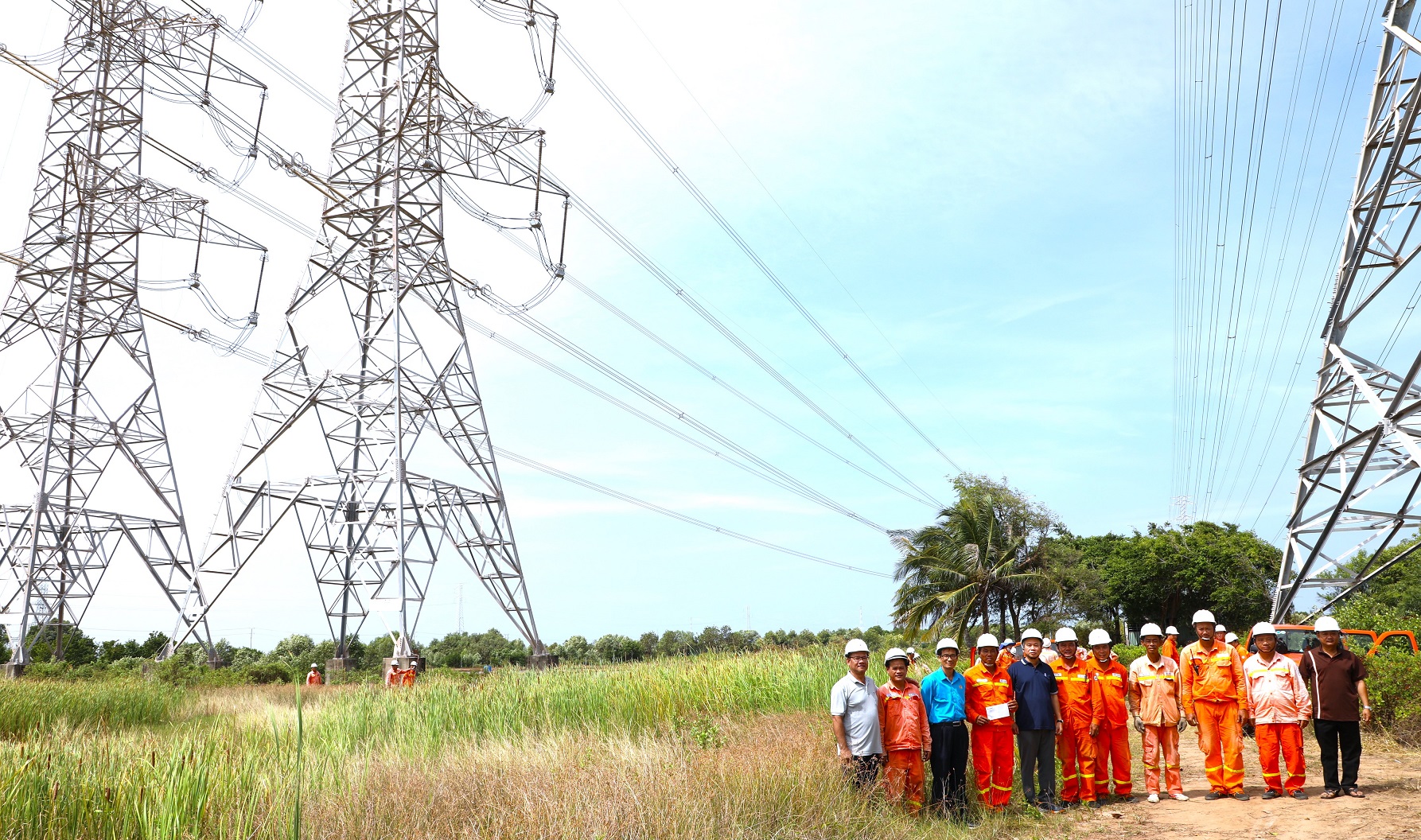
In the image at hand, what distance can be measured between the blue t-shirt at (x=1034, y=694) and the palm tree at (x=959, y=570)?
74.7 ft

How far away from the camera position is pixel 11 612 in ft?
87.5

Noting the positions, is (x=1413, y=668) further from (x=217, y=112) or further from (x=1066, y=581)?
(x=217, y=112)

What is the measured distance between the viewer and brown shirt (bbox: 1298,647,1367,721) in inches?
421

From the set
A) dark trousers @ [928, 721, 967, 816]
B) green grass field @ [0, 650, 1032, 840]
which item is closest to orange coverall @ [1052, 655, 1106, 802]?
green grass field @ [0, 650, 1032, 840]

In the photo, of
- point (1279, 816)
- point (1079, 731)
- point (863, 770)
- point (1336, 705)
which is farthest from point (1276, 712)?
point (863, 770)

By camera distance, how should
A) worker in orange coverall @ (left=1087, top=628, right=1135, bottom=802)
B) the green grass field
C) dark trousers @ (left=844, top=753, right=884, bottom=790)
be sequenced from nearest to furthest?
the green grass field, dark trousers @ (left=844, top=753, right=884, bottom=790), worker in orange coverall @ (left=1087, top=628, right=1135, bottom=802)

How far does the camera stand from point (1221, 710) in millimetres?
10961

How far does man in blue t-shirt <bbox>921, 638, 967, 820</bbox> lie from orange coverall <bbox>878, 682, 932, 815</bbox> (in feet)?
1.08

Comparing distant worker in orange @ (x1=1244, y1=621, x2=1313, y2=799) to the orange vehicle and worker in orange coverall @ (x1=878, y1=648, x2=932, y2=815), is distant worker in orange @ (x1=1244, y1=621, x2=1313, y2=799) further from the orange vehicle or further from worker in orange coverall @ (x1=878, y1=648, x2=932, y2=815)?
the orange vehicle

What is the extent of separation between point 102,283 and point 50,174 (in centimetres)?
363

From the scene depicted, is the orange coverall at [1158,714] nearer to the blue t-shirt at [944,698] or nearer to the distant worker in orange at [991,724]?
the distant worker in orange at [991,724]

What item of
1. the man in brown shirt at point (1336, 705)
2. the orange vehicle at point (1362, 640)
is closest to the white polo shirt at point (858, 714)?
the man in brown shirt at point (1336, 705)

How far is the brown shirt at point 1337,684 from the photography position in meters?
10.7

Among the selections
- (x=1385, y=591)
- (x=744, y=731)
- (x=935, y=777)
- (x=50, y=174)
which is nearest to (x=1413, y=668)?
(x=935, y=777)
